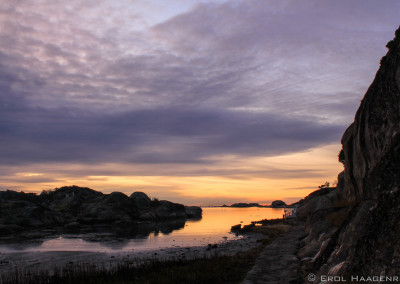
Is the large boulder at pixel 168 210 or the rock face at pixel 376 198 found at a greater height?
the rock face at pixel 376 198

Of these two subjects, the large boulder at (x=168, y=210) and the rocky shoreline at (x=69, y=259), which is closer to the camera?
the rocky shoreline at (x=69, y=259)

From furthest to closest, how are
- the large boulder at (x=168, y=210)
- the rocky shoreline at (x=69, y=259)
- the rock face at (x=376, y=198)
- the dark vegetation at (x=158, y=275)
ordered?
the large boulder at (x=168, y=210)
the rocky shoreline at (x=69, y=259)
the dark vegetation at (x=158, y=275)
the rock face at (x=376, y=198)

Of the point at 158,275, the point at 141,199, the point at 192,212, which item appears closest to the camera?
the point at 158,275

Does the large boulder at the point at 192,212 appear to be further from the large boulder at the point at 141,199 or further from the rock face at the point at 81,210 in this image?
the large boulder at the point at 141,199

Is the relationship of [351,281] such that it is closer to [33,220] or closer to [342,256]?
[342,256]

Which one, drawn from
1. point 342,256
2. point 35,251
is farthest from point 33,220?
point 342,256

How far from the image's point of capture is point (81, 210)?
80.6 meters

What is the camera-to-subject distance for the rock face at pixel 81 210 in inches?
2413

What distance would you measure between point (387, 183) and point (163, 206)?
301 ft

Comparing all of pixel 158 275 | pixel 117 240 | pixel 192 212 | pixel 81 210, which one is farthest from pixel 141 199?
pixel 158 275

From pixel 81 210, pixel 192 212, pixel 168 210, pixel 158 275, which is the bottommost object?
pixel 192 212

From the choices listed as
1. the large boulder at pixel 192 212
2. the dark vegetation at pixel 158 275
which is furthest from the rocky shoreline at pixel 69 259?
the large boulder at pixel 192 212

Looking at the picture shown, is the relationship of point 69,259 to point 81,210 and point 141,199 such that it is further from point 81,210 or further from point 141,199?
point 141,199

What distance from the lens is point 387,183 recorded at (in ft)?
29.7
